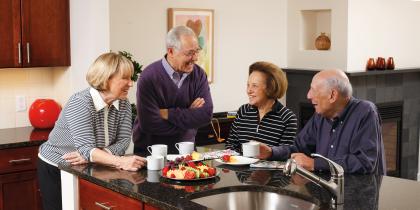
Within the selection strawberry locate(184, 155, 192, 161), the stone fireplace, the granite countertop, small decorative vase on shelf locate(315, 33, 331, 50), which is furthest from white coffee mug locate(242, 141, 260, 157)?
small decorative vase on shelf locate(315, 33, 331, 50)

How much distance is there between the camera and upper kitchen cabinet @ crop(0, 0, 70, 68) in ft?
15.0

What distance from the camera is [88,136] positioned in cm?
308

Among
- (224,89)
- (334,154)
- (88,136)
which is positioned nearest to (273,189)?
(334,154)

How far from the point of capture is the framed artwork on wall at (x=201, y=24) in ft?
18.6

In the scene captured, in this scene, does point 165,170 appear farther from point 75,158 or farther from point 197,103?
point 197,103

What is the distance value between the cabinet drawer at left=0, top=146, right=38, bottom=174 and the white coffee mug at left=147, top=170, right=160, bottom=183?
1.64 m

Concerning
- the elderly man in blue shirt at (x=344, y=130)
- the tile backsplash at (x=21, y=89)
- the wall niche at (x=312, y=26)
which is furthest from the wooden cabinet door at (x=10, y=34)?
the wall niche at (x=312, y=26)

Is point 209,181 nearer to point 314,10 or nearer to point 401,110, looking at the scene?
point 314,10

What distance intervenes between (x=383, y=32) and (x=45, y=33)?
145 inches

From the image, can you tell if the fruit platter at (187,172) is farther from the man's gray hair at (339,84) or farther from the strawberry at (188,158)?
the man's gray hair at (339,84)

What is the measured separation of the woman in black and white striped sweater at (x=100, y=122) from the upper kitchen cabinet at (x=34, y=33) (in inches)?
60.9

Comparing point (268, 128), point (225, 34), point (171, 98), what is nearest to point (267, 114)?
point (268, 128)

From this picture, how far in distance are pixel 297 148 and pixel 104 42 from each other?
1909mm

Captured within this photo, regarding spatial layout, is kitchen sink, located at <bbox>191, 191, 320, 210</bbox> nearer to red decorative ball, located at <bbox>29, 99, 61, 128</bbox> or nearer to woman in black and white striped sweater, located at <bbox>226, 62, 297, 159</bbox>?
woman in black and white striped sweater, located at <bbox>226, 62, 297, 159</bbox>
